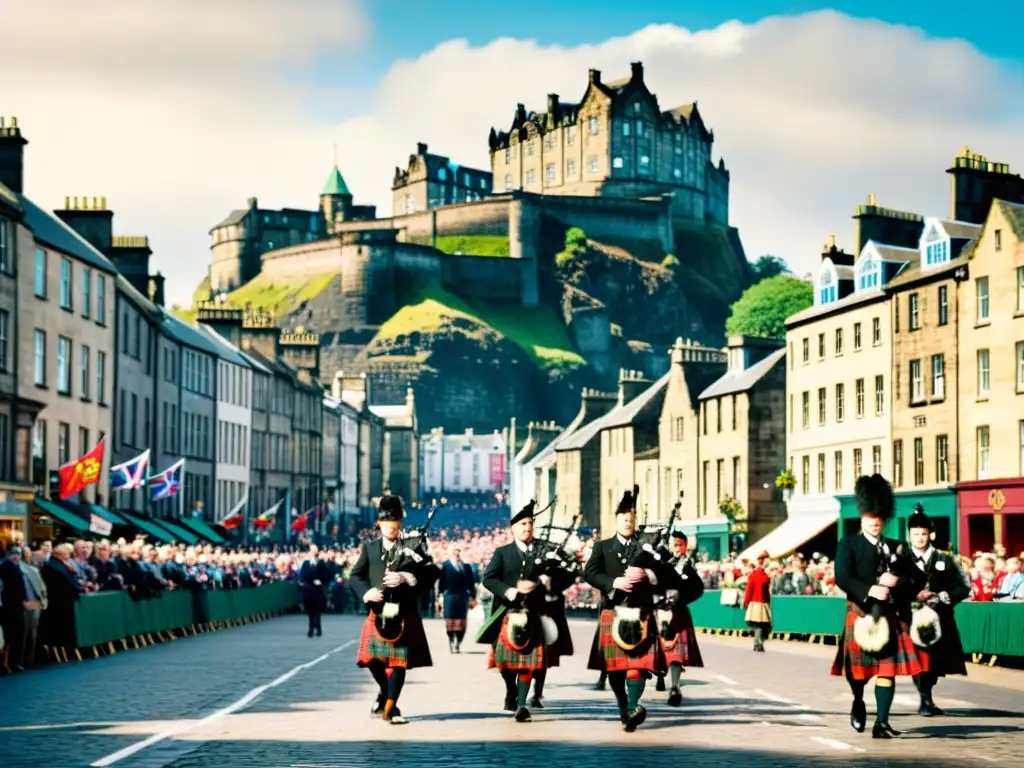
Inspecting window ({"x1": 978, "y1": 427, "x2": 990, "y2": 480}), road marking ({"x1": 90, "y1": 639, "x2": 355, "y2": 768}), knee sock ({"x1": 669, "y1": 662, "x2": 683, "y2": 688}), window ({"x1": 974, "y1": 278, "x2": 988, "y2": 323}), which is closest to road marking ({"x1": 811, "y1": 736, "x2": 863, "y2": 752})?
knee sock ({"x1": 669, "y1": 662, "x2": 683, "y2": 688})

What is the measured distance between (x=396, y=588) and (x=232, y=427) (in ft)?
225

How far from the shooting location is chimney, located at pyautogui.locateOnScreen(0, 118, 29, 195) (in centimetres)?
5400

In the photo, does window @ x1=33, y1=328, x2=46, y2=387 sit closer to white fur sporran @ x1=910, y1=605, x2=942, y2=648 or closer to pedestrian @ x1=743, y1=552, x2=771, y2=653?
pedestrian @ x1=743, y1=552, x2=771, y2=653

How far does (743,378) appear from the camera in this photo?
7269cm

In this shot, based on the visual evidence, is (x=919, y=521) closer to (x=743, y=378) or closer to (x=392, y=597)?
(x=392, y=597)

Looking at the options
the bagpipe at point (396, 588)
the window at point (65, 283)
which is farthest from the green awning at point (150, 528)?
the bagpipe at point (396, 588)

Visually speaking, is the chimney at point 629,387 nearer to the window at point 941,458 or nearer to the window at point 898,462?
the window at point 898,462

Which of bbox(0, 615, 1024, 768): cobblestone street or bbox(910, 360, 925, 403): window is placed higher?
bbox(910, 360, 925, 403): window

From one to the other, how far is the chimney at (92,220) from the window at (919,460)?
26831 millimetres

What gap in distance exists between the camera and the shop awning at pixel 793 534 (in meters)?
62.9

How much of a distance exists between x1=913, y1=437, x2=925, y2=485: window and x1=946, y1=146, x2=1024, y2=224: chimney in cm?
669

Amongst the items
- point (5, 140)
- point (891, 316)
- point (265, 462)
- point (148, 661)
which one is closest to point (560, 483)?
point (265, 462)

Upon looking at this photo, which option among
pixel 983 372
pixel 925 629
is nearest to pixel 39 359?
pixel 983 372

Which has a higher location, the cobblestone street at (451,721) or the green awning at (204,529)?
the green awning at (204,529)
